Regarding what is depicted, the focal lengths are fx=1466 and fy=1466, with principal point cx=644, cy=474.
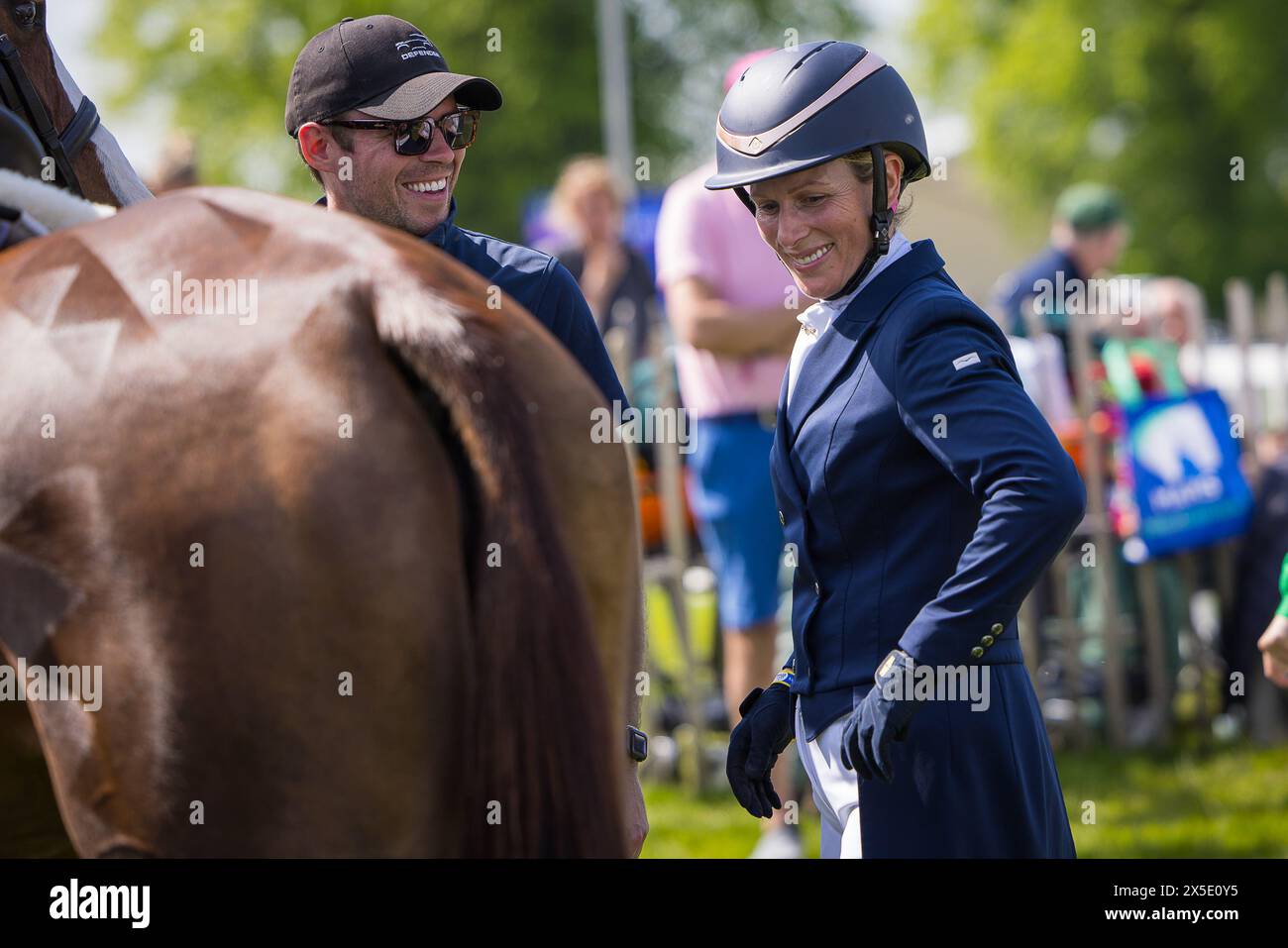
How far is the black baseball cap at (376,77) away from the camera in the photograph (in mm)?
2645

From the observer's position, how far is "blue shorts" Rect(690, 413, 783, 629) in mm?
5148

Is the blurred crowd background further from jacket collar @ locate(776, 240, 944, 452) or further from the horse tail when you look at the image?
the horse tail

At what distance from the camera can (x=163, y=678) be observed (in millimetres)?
1558

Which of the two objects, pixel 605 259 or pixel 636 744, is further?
pixel 605 259

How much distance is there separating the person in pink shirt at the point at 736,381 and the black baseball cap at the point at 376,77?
251cm

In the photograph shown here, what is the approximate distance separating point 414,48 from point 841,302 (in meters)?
0.93

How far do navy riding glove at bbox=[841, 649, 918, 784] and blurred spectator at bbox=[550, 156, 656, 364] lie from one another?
4.99 metres

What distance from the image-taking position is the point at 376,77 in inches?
105

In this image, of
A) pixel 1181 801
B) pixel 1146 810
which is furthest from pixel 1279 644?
pixel 1181 801
